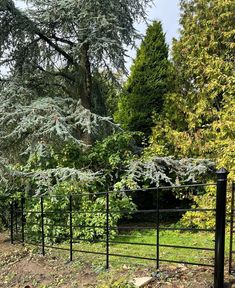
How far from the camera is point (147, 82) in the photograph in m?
8.51

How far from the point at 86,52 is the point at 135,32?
49.2 inches

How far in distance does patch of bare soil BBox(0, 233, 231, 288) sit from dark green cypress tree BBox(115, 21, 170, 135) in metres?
4.96

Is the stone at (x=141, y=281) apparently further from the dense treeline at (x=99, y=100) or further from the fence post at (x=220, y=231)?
the dense treeline at (x=99, y=100)

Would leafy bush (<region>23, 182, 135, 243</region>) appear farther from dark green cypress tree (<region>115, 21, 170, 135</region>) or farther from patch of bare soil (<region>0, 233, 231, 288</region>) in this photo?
dark green cypress tree (<region>115, 21, 170, 135</region>)

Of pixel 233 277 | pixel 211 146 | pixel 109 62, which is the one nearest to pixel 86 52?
pixel 109 62

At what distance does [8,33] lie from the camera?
646 centimetres

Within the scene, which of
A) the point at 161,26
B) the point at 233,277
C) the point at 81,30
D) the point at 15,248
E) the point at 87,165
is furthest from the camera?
the point at 161,26

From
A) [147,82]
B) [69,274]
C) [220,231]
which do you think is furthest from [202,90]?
[69,274]

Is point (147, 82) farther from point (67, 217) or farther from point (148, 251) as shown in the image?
point (148, 251)

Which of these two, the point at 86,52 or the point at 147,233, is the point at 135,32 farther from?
the point at 147,233

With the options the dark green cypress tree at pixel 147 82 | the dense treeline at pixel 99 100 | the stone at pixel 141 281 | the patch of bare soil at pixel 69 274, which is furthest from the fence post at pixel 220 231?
the dark green cypress tree at pixel 147 82

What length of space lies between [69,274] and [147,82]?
608cm

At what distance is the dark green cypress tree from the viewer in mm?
8422

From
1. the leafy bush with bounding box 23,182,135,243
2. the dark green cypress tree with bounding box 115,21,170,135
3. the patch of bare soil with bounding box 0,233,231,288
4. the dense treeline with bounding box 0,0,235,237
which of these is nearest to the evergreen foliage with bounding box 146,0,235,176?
the dense treeline with bounding box 0,0,235,237
